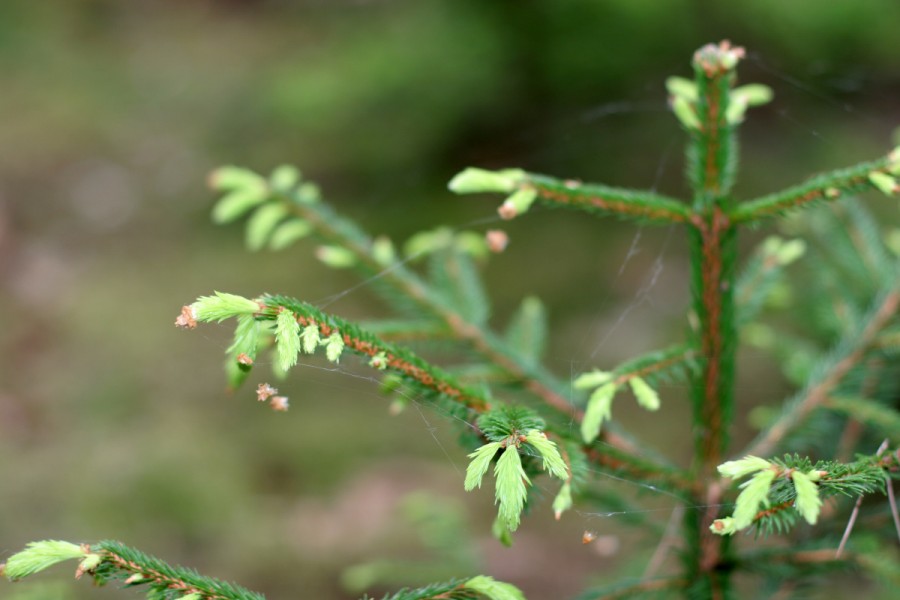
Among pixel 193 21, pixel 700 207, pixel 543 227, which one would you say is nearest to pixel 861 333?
pixel 700 207

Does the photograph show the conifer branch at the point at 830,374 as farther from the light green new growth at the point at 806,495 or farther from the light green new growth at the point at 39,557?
the light green new growth at the point at 39,557

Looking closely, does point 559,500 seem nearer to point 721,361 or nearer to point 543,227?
point 721,361

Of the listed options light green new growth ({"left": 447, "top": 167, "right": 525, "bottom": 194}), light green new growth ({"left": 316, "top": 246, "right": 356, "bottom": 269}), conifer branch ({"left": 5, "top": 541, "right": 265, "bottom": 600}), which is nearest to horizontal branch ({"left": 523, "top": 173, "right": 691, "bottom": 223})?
light green new growth ({"left": 447, "top": 167, "right": 525, "bottom": 194})

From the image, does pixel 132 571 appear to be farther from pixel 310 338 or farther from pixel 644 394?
pixel 644 394

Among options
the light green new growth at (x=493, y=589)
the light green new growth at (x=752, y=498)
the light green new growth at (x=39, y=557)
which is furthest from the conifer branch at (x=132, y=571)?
the light green new growth at (x=752, y=498)

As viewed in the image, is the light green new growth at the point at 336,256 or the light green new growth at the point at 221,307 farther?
the light green new growth at the point at 336,256

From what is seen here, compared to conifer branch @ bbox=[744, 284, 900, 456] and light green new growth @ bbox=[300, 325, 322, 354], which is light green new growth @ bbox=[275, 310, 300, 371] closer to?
light green new growth @ bbox=[300, 325, 322, 354]

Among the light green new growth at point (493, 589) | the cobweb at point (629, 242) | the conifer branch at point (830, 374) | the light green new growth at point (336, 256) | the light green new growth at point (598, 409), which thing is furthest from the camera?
the cobweb at point (629, 242)
